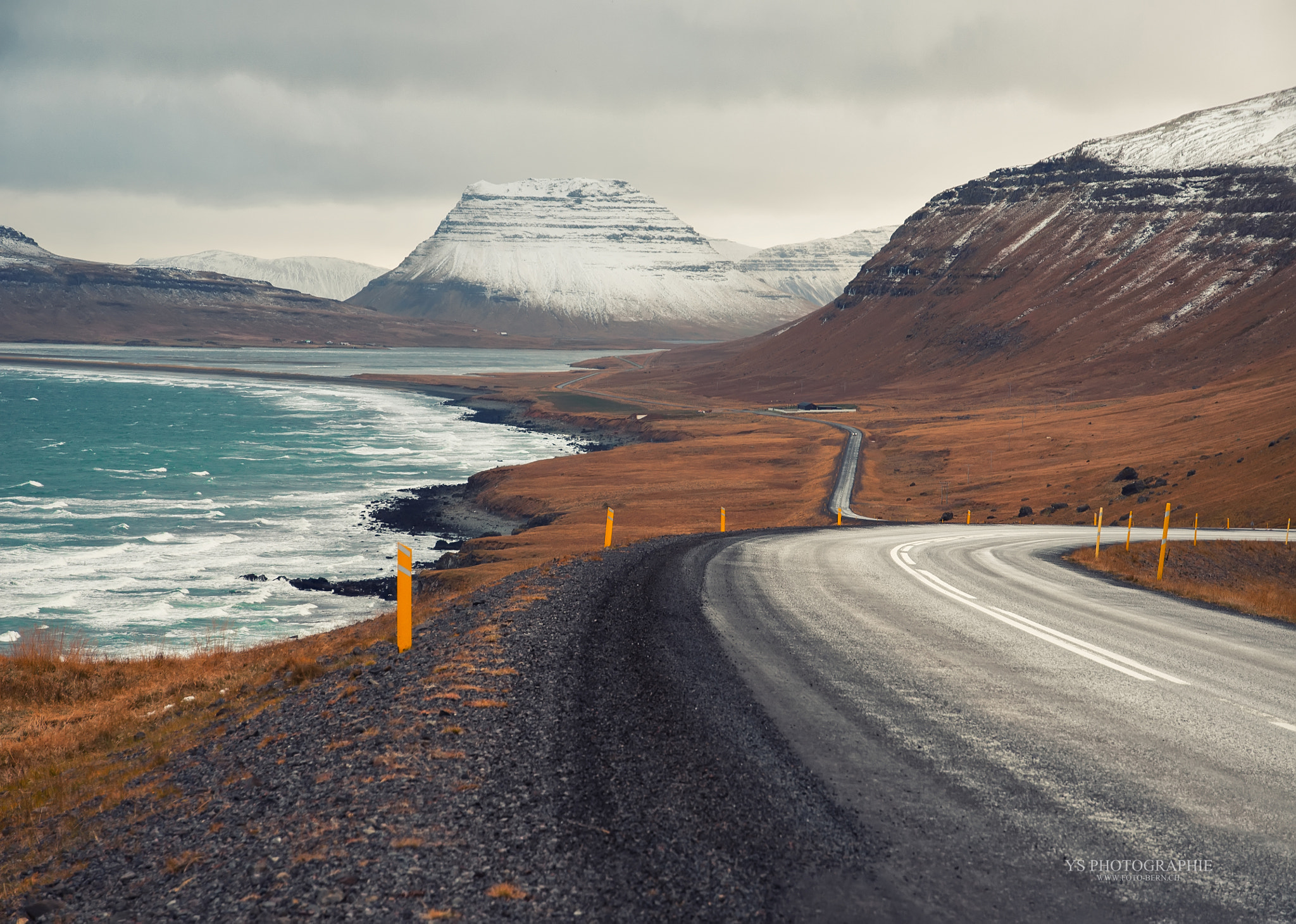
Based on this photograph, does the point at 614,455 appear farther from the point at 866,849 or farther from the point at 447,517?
the point at 866,849

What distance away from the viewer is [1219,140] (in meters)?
181

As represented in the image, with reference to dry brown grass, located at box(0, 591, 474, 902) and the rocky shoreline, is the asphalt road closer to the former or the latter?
dry brown grass, located at box(0, 591, 474, 902)

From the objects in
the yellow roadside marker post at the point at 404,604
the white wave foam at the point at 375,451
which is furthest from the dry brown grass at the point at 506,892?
the white wave foam at the point at 375,451

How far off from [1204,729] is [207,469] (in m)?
81.2

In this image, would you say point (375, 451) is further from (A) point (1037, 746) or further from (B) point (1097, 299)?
(B) point (1097, 299)

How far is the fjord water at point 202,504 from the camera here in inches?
1421

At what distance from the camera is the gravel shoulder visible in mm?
5000

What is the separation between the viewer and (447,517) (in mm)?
59688

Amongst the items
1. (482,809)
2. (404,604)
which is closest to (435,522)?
(404,604)

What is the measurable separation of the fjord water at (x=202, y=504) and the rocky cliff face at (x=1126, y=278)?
281 feet

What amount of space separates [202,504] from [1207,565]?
5883cm

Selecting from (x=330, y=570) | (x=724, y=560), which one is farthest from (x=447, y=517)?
(x=724, y=560)

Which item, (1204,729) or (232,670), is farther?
(232,670)

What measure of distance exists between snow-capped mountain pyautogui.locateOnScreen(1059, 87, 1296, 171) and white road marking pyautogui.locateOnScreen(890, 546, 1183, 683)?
18787 centimetres
